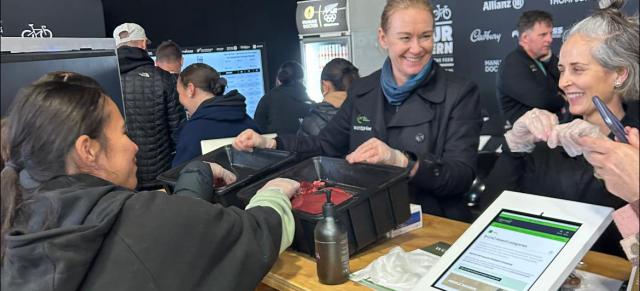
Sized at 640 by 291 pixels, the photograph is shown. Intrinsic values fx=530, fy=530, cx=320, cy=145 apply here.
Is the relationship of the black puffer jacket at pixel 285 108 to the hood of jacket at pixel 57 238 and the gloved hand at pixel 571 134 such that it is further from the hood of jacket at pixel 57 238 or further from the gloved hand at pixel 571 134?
the hood of jacket at pixel 57 238

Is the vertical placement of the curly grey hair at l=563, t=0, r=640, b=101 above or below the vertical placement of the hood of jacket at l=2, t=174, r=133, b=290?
above

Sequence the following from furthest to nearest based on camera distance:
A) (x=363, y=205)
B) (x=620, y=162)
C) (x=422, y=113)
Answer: (x=422, y=113) → (x=363, y=205) → (x=620, y=162)

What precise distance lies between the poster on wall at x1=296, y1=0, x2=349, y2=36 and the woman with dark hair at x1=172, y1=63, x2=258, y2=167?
2599 millimetres

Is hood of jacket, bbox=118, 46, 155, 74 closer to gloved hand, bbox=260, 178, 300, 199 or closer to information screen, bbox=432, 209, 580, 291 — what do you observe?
gloved hand, bbox=260, 178, 300, 199

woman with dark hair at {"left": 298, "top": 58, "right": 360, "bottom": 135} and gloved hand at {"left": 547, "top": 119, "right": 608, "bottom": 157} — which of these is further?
woman with dark hair at {"left": 298, "top": 58, "right": 360, "bottom": 135}

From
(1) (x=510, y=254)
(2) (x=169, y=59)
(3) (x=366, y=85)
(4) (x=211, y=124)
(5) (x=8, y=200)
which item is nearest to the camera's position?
(5) (x=8, y=200)

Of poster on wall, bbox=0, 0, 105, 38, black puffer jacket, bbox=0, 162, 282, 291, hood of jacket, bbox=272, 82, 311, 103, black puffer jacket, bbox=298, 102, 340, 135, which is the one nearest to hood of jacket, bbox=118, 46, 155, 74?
poster on wall, bbox=0, 0, 105, 38

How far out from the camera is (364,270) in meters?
1.48

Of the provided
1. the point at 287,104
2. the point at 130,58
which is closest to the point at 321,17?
the point at 287,104

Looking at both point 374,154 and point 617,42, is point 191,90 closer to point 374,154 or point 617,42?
point 374,154

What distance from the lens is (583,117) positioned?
5.92 ft

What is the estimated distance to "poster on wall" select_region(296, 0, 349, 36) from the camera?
5.40m

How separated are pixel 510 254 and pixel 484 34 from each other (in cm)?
390

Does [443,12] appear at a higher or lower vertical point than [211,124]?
higher
